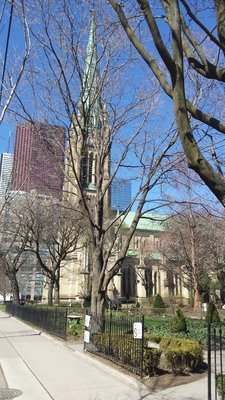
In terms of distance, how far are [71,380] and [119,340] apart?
241 centimetres

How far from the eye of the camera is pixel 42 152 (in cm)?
1570

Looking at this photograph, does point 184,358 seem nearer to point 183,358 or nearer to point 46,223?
point 183,358

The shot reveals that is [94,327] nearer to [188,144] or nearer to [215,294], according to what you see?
[188,144]

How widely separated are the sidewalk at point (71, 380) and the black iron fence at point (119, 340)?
14.8 inches

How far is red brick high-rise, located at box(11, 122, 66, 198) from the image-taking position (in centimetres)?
1511

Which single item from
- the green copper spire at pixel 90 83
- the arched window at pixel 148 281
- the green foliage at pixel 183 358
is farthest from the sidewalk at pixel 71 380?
the arched window at pixel 148 281

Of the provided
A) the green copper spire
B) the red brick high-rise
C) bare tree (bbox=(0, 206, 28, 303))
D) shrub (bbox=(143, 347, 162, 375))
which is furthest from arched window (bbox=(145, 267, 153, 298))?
shrub (bbox=(143, 347, 162, 375))

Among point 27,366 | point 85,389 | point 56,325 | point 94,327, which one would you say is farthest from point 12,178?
point 85,389

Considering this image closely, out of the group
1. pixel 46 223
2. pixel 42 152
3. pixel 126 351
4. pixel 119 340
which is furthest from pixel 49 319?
pixel 46 223

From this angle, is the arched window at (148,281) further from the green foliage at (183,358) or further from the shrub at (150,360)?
the shrub at (150,360)

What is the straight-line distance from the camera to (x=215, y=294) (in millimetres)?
63438

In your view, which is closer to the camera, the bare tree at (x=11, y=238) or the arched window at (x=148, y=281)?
the bare tree at (x=11, y=238)

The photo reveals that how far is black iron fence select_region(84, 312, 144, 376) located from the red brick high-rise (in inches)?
224

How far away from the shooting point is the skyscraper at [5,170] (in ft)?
55.3
